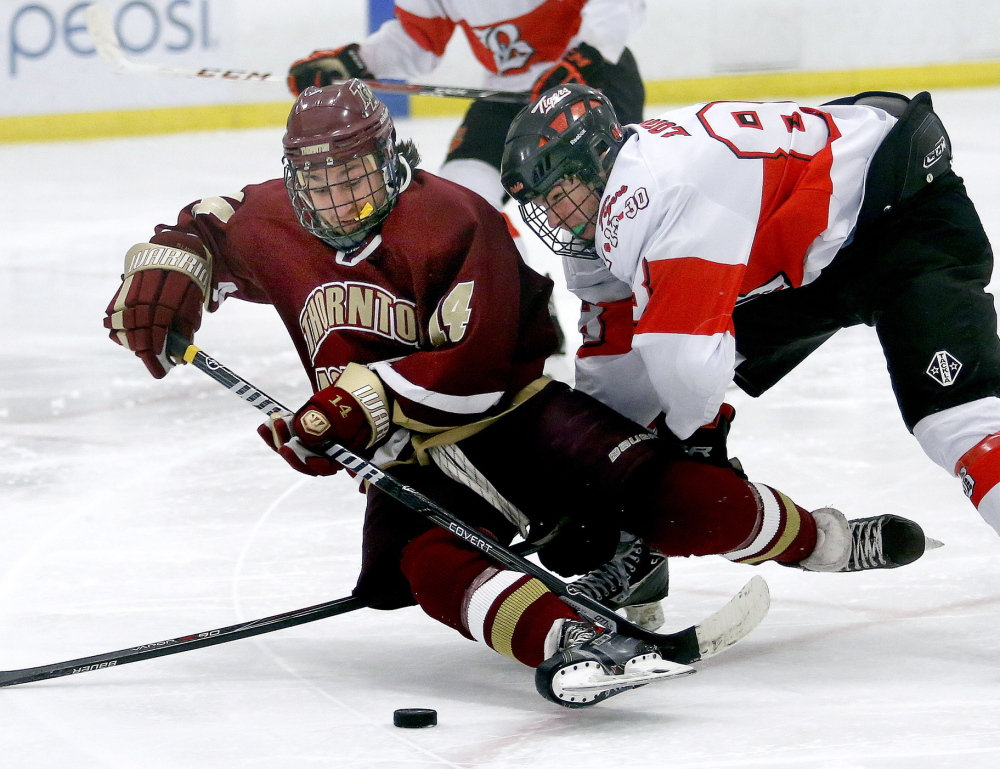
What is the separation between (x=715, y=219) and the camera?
1.85 m

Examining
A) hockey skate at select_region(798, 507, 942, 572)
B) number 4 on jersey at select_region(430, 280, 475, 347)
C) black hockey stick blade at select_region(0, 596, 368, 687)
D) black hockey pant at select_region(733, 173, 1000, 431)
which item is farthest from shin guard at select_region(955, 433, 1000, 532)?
black hockey stick blade at select_region(0, 596, 368, 687)

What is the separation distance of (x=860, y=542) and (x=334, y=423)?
0.78 metres

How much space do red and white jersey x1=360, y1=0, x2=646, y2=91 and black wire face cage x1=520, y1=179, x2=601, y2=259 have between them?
1.71m

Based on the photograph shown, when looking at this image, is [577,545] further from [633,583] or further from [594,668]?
[594,668]

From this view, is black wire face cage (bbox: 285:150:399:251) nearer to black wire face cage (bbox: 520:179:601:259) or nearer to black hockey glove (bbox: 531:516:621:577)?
black wire face cage (bbox: 520:179:601:259)

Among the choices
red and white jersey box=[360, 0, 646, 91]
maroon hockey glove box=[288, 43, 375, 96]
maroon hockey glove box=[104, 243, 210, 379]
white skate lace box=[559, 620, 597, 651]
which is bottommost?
white skate lace box=[559, 620, 597, 651]

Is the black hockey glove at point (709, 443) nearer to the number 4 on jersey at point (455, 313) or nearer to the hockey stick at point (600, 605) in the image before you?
the hockey stick at point (600, 605)

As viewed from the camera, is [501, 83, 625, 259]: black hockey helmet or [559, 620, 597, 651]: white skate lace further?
[501, 83, 625, 259]: black hockey helmet

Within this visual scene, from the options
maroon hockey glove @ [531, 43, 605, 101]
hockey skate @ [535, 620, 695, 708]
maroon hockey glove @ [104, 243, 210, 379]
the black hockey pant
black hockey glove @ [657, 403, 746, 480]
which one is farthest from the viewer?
maroon hockey glove @ [531, 43, 605, 101]

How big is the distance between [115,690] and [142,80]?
6042 mm

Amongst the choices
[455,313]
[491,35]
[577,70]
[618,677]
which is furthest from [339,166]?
[491,35]

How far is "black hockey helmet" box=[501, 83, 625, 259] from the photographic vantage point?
1.91 meters

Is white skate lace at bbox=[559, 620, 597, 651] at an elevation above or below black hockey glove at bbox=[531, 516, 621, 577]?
above

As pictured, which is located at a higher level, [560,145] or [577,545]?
[560,145]
